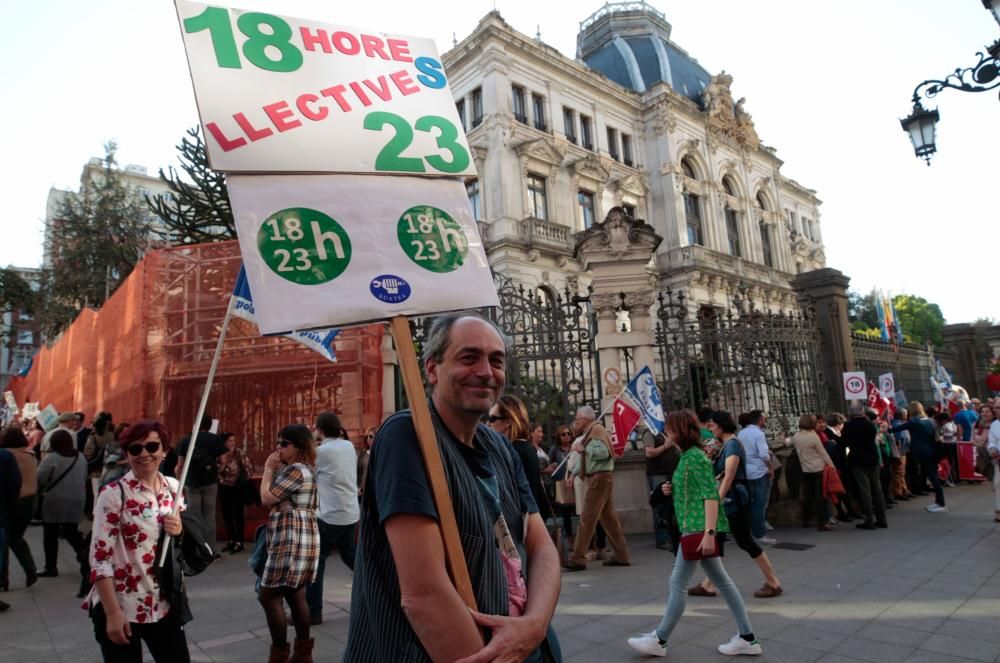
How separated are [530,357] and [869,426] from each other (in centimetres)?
520

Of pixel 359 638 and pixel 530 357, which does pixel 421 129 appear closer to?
pixel 359 638

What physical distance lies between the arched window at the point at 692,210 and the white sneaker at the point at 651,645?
3246 centimetres

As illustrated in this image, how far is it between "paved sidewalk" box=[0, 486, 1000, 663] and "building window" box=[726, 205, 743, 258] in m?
32.0

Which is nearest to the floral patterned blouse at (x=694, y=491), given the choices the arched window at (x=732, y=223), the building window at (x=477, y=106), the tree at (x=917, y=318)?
the building window at (x=477, y=106)

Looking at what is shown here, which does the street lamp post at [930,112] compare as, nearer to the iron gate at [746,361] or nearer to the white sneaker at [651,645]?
the iron gate at [746,361]

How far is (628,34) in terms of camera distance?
39.1 metres

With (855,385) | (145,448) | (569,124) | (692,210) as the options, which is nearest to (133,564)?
(145,448)

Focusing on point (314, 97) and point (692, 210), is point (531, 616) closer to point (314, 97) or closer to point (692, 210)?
point (314, 97)

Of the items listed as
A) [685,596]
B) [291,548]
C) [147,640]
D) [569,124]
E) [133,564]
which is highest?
[569,124]

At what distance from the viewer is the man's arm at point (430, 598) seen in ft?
4.98

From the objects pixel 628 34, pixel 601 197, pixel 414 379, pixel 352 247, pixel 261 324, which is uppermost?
pixel 628 34

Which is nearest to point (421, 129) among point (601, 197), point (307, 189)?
point (307, 189)

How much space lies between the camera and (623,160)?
33188 millimetres

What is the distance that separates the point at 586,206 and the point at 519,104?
6.07 m
